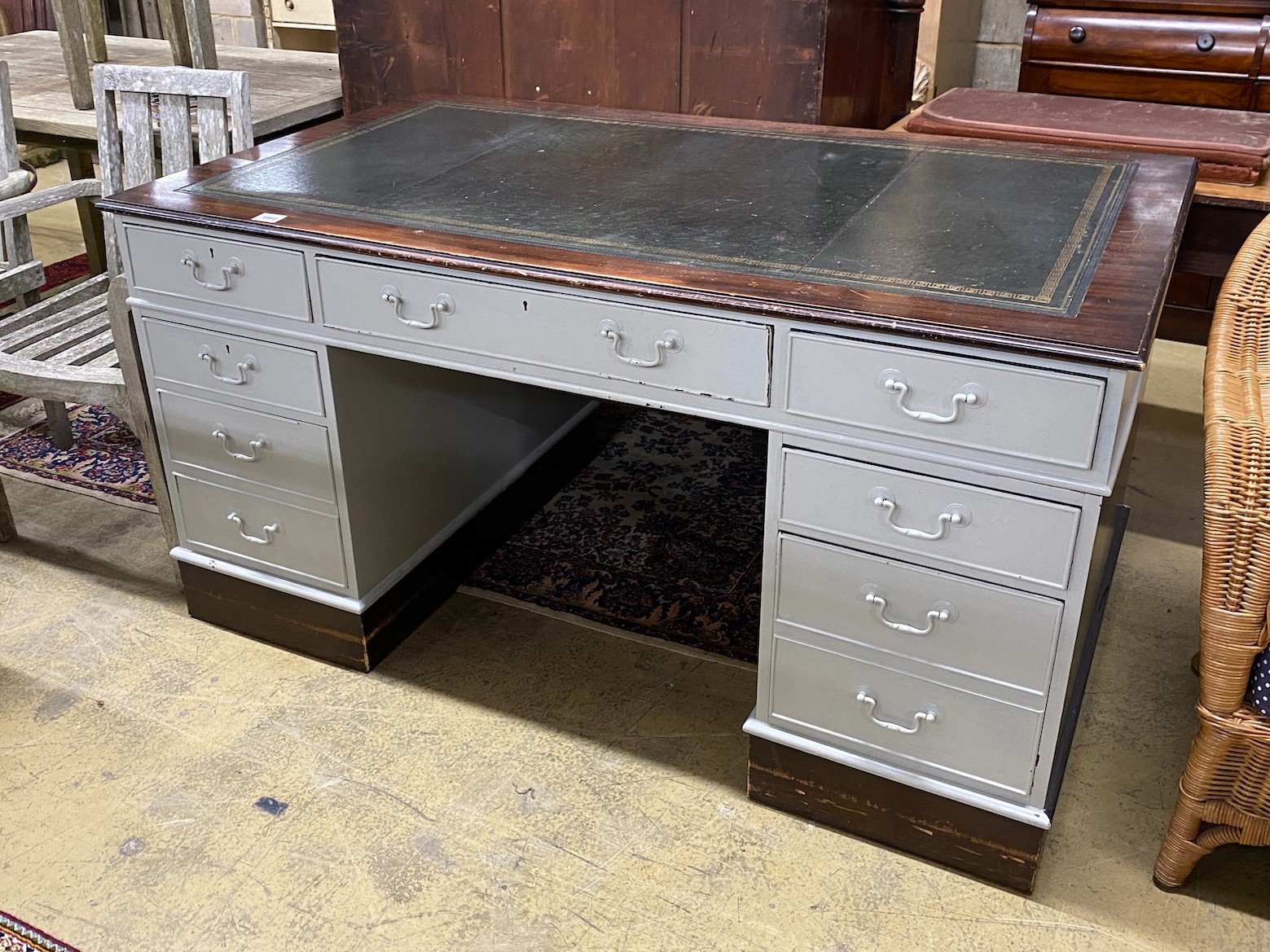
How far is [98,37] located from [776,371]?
263 cm

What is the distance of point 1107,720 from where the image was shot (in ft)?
6.82

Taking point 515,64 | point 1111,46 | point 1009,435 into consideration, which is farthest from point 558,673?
point 1111,46

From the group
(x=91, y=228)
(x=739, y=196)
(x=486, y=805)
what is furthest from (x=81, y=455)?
(x=739, y=196)

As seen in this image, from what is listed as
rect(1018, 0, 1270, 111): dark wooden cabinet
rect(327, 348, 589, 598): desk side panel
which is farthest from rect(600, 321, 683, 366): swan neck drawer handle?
rect(1018, 0, 1270, 111): dark wooden cabinet

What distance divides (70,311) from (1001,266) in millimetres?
2091

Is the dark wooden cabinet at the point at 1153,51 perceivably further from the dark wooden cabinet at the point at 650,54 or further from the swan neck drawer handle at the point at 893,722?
the swan neck drawer handle at the point at 893,722

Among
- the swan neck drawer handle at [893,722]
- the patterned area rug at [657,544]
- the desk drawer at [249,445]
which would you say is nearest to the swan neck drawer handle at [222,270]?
the desk drawer at [249,445]

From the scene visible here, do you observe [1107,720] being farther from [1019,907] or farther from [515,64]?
[515,64]

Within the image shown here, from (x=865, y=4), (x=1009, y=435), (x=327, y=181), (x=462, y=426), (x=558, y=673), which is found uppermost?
(x=865, y=4)

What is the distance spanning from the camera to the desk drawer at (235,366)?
196 centimetres

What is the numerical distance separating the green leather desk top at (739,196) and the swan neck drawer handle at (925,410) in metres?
0.11

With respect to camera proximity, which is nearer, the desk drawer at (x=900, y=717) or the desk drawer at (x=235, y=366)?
the desk drawer at (x=900, y=717)

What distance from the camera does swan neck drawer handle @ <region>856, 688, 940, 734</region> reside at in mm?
1678

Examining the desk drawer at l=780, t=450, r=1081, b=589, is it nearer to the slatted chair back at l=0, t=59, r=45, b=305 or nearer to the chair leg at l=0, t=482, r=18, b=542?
the chair leg at l=0, t=482, r=18, b=542
